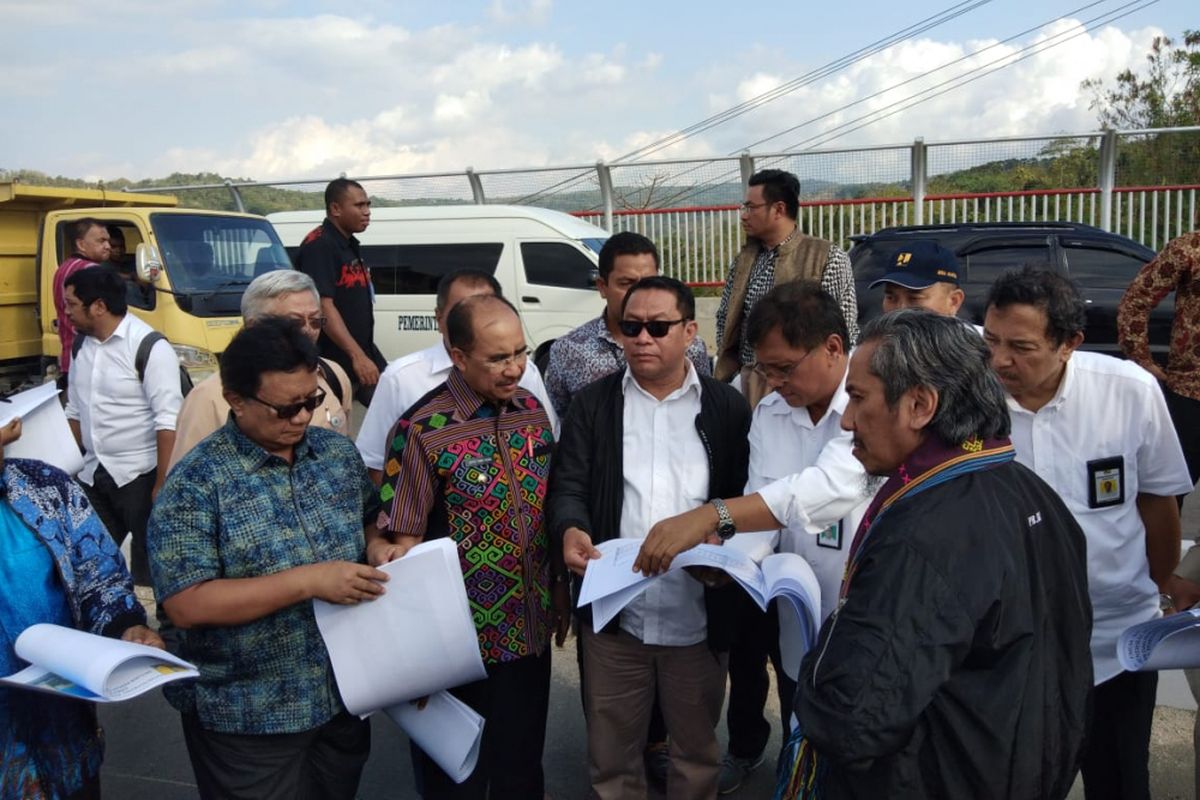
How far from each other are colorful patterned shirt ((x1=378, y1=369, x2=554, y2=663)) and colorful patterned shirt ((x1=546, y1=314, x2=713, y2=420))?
0.80 metres

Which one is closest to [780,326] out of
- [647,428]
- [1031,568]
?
[647,428]

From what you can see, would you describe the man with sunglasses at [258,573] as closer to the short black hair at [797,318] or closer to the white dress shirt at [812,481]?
the white dress shirt at [812,481]

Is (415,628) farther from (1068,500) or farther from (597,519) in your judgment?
(1068,500)

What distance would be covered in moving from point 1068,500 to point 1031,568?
3.74 feet

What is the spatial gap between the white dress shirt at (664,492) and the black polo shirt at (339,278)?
310cm

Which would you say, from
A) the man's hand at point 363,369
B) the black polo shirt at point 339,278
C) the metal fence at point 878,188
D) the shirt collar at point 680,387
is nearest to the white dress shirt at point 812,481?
the shirt collar at point 680,387

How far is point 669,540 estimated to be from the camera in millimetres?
2416

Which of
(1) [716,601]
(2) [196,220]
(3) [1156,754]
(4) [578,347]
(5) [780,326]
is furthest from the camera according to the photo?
(2) [196,220]

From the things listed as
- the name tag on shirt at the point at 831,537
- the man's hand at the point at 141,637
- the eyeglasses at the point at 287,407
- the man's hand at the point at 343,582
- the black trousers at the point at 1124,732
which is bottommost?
the black trousers at the point at 1124,732

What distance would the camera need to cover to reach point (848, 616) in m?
1.66

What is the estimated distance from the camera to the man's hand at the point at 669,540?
94.7 inches

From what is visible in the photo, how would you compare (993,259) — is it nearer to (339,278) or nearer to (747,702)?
(339,278)

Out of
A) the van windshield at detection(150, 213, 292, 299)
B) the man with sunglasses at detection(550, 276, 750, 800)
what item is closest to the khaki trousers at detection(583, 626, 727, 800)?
the man with sunglasses at detection(550, 276, 750, 800)

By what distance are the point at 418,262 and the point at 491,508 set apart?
30.3ft
